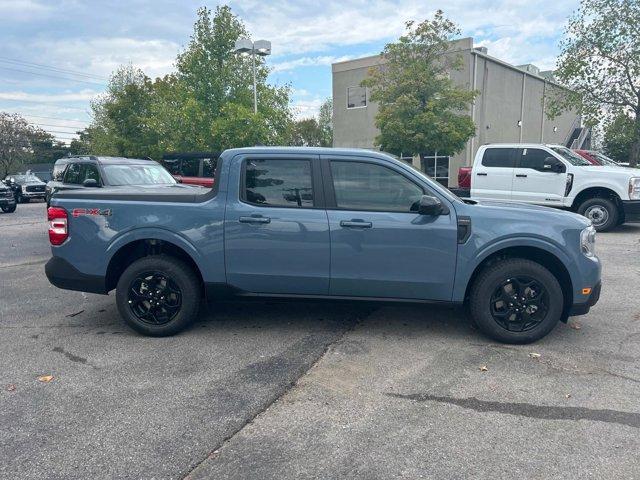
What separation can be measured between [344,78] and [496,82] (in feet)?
30.2

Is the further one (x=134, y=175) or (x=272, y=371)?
(x=134, y=175)

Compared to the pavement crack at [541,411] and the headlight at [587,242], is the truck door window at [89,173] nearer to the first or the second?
the pavement crack at [541,411]

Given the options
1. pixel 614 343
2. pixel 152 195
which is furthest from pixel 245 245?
pixel 614 343

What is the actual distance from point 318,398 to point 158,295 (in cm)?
208

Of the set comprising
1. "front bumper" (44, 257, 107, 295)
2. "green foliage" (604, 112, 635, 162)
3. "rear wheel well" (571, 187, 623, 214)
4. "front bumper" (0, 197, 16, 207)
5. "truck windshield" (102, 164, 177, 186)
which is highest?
"green foliage" (604, 112, 635, 162)

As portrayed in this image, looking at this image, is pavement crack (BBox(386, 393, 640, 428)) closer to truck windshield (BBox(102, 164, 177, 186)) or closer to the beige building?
truck windshield (BBox(102, 164, 177, 186))

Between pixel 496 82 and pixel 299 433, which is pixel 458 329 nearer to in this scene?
pixel 299 433

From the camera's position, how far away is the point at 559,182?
37.9 ft

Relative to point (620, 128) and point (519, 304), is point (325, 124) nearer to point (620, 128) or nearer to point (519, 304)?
point (620, 128)

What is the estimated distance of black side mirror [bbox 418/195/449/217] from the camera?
436 centimetres

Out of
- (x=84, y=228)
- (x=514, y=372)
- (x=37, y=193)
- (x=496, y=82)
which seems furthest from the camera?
(x=496, y=82)

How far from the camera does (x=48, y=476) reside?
2.72m

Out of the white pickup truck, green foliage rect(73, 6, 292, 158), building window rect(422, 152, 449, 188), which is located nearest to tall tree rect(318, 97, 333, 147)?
building window rect(422, 152, 449, 188)

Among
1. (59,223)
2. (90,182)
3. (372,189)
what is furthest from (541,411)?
(90,182)
